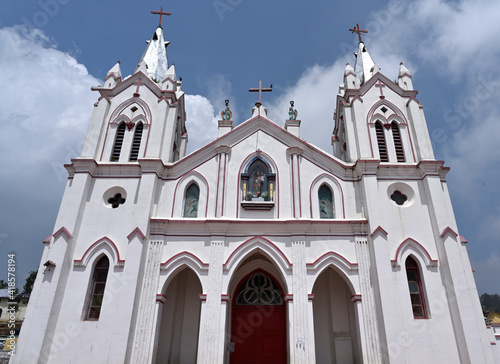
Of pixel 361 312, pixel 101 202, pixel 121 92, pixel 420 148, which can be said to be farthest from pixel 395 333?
pixel 121 92

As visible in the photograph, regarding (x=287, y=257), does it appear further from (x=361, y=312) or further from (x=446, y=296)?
(x=446, y=296)

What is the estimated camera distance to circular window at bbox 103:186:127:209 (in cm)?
1375

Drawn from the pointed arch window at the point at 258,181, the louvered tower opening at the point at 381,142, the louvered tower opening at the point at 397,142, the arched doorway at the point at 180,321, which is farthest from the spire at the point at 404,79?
the arched doorway at the point at 180,321

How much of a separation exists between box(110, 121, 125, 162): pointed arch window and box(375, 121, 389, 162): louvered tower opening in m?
11.1

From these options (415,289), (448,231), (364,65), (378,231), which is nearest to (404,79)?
(364,65)

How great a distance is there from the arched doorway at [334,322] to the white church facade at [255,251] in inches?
1.9

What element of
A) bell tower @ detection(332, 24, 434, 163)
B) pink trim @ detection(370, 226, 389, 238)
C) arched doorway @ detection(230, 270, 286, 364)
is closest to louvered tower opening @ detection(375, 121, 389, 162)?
bell tower @ detection(332, 24, 434, 163)

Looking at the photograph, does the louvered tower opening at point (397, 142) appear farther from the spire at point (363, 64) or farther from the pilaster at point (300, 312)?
the pilaster at point (300, 312)


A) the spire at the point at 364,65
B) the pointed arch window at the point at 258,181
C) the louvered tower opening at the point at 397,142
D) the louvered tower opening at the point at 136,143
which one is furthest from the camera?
the spire at the point at 364,65

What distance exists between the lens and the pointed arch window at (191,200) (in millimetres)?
13789

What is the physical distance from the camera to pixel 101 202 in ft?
44.5

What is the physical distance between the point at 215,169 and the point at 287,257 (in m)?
4.62

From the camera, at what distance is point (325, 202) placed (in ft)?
46.0

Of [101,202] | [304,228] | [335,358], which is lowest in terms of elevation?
[335,358]
